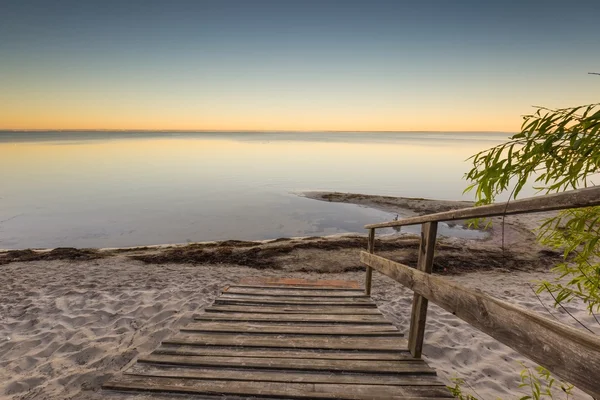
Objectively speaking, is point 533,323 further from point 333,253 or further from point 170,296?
point 333,253

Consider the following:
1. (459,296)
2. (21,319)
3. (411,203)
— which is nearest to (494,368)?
(459,296)

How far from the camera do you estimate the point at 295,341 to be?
330cm

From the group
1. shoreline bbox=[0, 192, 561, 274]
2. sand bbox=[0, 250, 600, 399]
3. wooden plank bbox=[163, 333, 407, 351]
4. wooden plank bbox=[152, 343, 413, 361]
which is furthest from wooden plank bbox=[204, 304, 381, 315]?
shoreline bbox=[0, 192, 561, 274]

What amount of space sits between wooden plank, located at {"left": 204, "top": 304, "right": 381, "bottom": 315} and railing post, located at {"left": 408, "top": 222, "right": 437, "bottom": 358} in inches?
42.7

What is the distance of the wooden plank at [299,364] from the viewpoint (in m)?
2.74

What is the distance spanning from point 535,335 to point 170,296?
22.9ft

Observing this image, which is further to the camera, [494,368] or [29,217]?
[29,217]

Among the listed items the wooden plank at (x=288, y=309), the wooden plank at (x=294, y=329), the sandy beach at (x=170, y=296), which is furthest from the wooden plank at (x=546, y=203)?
the sandy beach at (x=170, y=296)

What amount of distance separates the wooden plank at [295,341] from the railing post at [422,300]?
0.17 metres

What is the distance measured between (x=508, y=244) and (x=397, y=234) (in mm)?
4399

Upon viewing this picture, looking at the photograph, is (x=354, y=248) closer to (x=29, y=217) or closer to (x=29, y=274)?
(x=29, y=274)

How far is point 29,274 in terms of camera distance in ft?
29.3

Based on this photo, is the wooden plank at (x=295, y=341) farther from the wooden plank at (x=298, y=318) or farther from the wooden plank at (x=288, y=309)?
the wooden plank at (x=288, y=309)

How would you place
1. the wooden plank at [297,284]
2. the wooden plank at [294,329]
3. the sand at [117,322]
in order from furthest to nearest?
1. the wooden plank at [297,284]
2. the sand at [117,322]
3. the wooden plank at [294,329]
